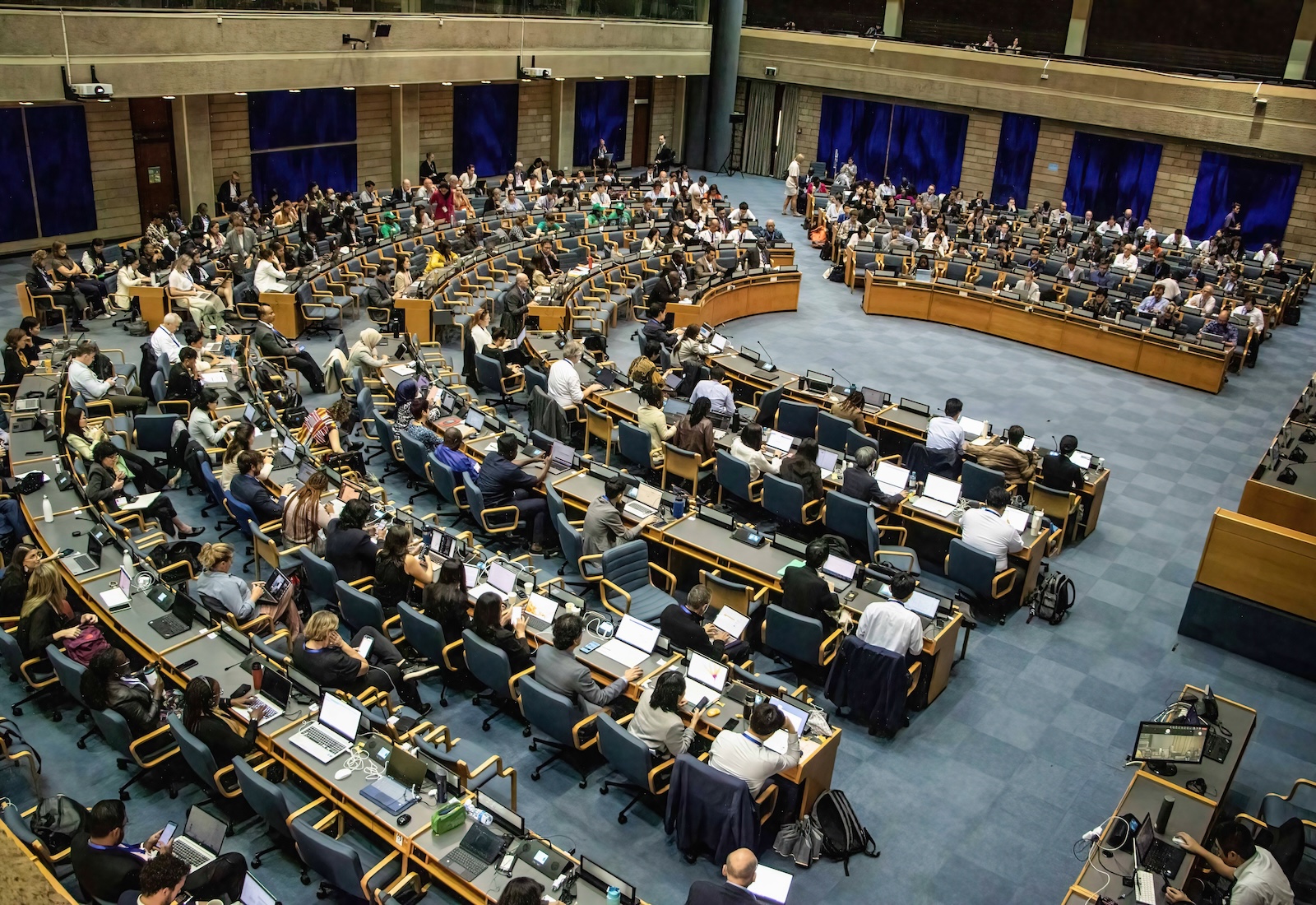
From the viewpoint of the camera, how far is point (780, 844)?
24.1 ft

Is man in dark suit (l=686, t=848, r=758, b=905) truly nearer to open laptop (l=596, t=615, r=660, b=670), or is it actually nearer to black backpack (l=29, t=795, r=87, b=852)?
open laptop (l=596, t=615, r=660, b=670)

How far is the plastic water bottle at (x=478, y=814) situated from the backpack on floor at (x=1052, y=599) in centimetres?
632

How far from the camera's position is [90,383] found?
39.7 ft

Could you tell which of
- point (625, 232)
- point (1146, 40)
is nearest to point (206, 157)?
point (625, 232)

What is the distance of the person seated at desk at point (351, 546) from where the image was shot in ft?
29.7

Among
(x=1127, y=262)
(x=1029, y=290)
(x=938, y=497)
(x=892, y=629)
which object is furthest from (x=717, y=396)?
(x=1127, y=262)

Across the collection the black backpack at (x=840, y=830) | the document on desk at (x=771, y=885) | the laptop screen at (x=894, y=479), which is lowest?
the black backpack at (x=840, y=830)

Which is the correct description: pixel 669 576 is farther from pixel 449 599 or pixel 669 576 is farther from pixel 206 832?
pixel 206 832

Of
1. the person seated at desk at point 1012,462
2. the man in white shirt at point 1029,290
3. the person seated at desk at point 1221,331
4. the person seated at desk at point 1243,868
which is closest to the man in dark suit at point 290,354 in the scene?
the person seated at desk at point 1012,462

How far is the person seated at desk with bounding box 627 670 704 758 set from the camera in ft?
23.6

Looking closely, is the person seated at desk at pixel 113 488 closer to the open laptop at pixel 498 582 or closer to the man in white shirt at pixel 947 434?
the open laptop at pixel 498 582

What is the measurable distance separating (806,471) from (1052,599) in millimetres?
2778

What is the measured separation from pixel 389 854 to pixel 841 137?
2945 centimetres

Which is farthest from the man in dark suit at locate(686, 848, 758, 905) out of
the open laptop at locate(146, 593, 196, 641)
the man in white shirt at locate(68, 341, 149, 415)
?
the man in white shirt at locate(68, 341, 149, 415)
